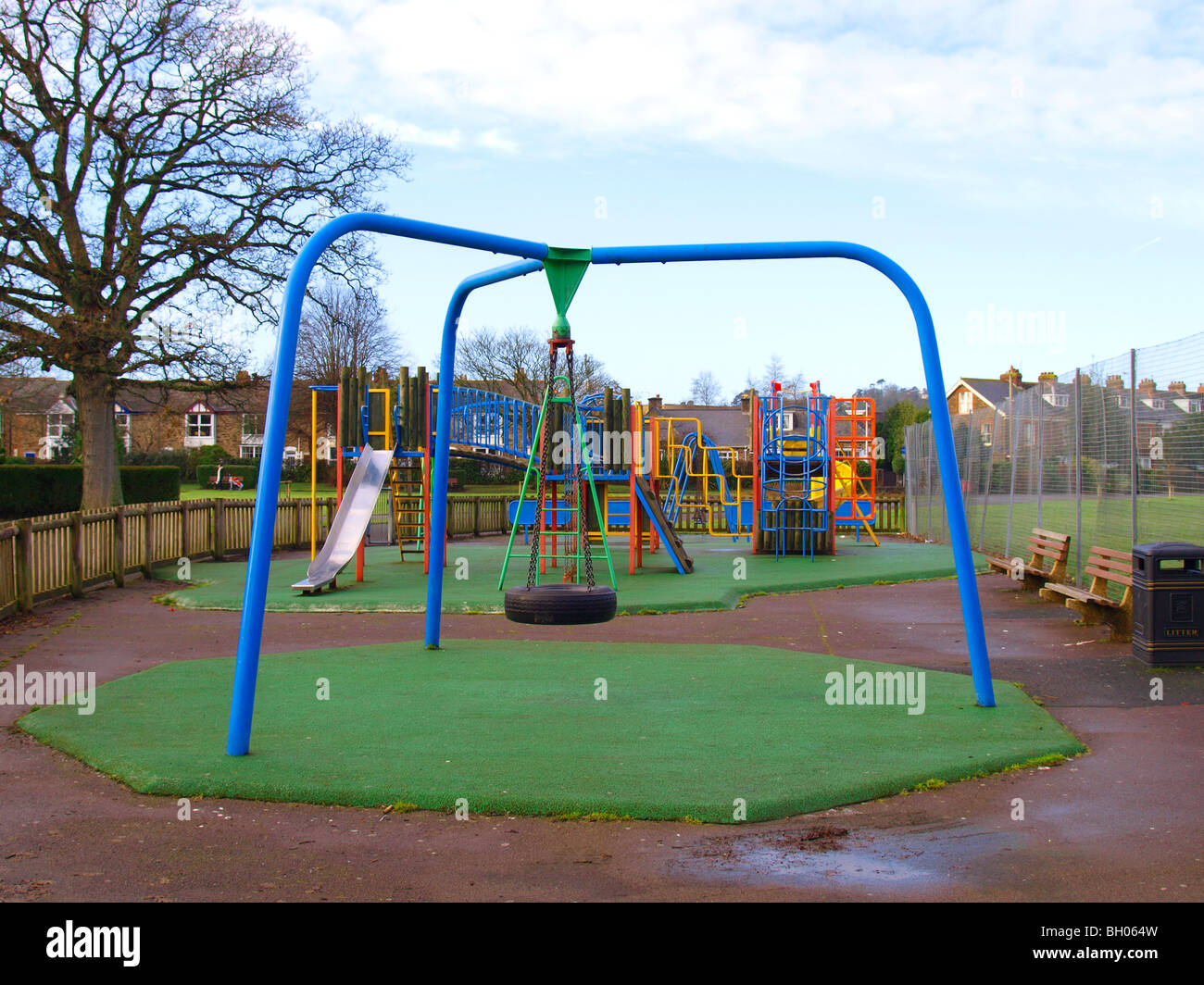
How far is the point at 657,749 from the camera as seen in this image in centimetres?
651

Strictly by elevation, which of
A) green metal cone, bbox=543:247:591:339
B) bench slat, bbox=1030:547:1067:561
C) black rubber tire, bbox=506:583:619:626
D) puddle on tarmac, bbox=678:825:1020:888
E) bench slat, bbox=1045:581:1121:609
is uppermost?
green metal cone, bbox=543:247:591:339

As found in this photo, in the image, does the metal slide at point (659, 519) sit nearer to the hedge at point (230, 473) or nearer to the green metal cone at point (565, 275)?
the green metal cone at point (565, 275)

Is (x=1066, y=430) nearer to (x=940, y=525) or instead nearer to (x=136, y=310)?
(x=940, y=525)

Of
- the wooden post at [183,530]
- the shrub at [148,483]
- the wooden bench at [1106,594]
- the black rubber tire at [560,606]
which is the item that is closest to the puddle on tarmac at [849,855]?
the black rubber tire at [560,606]

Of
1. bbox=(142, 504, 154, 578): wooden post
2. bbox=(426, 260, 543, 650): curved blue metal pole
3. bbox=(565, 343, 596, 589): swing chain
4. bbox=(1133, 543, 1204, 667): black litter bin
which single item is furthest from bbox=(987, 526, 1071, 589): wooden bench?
bbox=(142, 504, 154, 578): wooden post

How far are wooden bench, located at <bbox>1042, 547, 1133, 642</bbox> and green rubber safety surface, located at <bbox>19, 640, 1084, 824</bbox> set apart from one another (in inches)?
101

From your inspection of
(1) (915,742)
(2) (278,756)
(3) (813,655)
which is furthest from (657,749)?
(3) (813,655)

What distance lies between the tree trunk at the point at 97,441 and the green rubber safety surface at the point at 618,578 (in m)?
8.81

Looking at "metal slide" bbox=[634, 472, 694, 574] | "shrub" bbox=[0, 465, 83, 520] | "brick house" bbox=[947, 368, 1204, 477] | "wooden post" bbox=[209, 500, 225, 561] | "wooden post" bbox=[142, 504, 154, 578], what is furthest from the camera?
"shrub" bbox=[0, 465, 83, 520]

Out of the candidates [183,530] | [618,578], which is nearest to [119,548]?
[183,530]

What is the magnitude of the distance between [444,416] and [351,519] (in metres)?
7.97

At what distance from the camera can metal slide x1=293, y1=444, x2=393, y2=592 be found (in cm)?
1572

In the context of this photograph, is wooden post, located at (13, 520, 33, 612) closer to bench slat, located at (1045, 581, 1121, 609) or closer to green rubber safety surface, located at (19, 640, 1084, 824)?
green rubber safety surface, located at (19, 640, 1084, 824)

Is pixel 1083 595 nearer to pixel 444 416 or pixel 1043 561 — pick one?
pixel 1043 561
